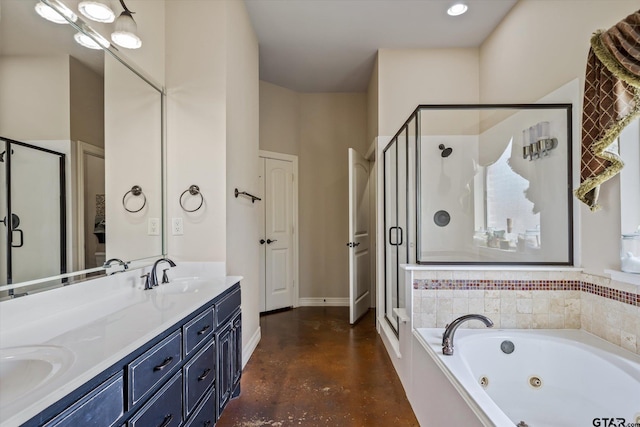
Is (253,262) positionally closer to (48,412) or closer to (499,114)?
(48,412)

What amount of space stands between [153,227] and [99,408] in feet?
4.33

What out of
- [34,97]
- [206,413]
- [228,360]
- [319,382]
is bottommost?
[319,382]

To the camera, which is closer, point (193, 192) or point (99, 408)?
point (99, 408)

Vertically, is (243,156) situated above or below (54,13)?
below

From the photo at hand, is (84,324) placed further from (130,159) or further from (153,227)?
(130,159)

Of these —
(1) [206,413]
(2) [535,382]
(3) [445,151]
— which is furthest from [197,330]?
(3) [445,151]

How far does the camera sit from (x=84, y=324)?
1140 millimetres

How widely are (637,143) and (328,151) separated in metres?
2.99

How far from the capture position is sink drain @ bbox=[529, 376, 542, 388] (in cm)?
162

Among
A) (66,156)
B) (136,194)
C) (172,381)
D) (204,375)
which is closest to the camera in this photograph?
(172,381)

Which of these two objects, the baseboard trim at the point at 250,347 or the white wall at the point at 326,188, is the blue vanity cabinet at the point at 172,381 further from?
the white wall at the point at 326,188

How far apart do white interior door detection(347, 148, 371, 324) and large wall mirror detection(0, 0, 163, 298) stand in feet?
6.27

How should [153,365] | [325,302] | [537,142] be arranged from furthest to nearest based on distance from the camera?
[325,302] → [537,142] → [153,365]

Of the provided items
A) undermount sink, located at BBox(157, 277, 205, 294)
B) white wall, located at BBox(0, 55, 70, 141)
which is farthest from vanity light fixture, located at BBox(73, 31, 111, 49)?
undermount sink, located at BBox(157, 277, 205, 294)
